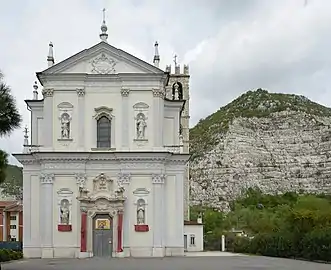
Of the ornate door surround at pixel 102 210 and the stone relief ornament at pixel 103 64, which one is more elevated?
the stone relief ornament at pixel 103 64

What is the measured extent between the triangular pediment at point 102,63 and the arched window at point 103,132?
3.43 m

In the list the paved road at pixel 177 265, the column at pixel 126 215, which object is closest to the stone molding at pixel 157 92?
the column at pixel 126 215

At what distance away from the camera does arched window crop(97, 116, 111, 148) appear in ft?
168

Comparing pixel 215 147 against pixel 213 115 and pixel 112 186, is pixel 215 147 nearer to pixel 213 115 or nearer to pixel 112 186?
pixel 213 115

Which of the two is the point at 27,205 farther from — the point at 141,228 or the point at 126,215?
the point at 141,228

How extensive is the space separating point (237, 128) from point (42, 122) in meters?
78.5

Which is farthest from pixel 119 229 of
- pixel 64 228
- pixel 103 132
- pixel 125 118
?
pixel 125 118

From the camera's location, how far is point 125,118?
50969mm

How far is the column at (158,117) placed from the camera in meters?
50.8

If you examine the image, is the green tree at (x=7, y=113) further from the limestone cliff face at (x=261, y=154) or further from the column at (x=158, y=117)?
the limestone cliff face at (x=261, y=154)

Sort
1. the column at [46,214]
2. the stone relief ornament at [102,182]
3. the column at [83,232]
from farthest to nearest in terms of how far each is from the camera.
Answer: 1. the stone relief ornament at [102,182]
2. the column at [46,214]
3. the column at [83,232]

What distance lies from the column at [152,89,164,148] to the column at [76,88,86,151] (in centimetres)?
493

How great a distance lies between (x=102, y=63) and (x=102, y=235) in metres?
12.0

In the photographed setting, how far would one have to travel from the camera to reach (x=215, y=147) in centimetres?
12338
